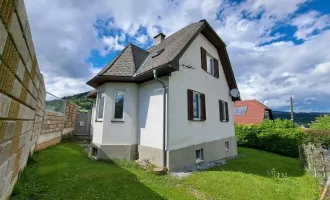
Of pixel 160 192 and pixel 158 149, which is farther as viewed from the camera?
pixel 158 149

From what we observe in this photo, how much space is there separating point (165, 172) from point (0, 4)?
755cm

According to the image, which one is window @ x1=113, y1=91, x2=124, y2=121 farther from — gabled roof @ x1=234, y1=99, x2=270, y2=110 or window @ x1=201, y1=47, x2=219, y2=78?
gabled roof @ x1=234, y1=99, x2=270, y2=110

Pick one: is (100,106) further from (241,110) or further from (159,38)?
(241,110)

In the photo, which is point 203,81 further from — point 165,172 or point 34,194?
point 34,194

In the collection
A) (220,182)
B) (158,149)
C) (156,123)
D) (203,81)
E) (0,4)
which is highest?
(203,81)

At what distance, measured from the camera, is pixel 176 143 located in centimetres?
883

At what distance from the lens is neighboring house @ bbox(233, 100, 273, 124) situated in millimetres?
31875

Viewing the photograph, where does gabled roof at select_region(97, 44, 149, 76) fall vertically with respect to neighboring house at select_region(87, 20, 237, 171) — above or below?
above

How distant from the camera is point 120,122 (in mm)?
9914

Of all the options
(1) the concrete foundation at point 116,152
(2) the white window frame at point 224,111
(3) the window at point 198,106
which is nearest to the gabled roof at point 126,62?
(3) the window at point 198,106

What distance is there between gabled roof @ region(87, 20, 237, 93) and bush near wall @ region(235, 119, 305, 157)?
886 centimetres

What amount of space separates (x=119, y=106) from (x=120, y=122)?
873 mm

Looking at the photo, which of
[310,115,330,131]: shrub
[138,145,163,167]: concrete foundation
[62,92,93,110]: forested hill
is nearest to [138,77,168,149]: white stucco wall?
[138,145,163,167]: concrete foundation

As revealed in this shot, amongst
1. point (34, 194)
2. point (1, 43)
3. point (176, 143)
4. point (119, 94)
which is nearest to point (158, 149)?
point (176, 143)
